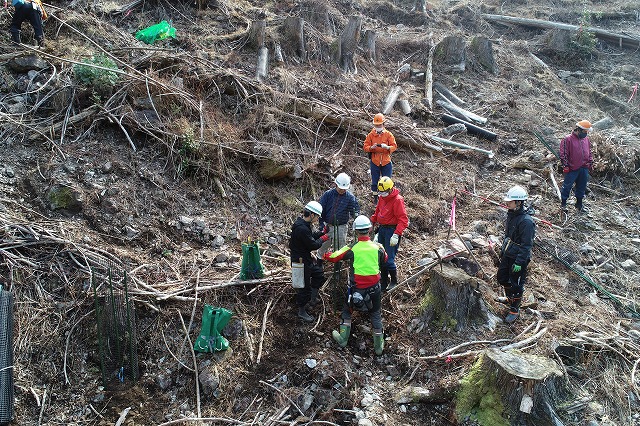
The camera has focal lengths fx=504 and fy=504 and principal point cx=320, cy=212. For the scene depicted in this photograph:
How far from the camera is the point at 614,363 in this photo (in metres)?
5.41

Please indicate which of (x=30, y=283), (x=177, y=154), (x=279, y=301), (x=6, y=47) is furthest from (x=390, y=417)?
(x=6, y=47)

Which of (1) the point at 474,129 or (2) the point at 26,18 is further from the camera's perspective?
(1) the point at 474,129

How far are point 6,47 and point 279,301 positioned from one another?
19.0ft

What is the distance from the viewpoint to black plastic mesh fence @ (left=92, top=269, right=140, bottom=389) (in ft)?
16.4

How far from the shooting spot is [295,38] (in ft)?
34.3

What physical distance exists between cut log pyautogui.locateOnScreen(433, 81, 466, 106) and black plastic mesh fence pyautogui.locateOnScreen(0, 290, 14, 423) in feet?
31.3

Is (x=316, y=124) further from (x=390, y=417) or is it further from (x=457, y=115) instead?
(x=390, y=417)

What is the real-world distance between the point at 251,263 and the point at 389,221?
1775mm

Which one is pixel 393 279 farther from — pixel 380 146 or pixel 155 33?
pixel 155 33

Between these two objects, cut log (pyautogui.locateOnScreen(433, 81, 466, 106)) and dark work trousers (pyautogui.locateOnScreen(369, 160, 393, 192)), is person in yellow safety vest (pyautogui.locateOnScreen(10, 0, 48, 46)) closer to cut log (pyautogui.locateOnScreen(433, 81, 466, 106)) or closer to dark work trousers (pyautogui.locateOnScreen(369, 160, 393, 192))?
dark work trousers (pyautogui.locateOnScreen(369, 160, 393, 192))

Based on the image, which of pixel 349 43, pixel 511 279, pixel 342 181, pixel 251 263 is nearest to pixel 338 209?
pixel 342 181

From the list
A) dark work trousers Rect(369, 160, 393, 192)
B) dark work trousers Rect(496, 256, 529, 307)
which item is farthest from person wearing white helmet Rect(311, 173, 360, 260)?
dark work trousers Rect(496, 256, 529, 307)

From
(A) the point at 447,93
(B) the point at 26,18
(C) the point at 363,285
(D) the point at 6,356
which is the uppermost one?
(B) the point at 26,18

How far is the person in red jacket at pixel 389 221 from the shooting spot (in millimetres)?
6156
